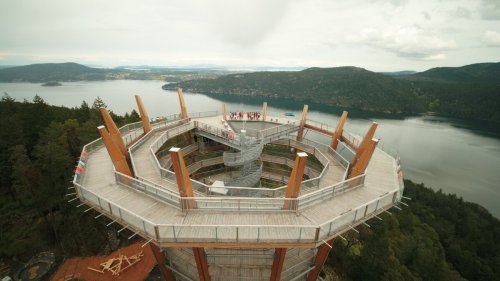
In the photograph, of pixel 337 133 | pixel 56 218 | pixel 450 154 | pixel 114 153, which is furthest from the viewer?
pixel 450 154

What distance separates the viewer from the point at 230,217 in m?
14.4

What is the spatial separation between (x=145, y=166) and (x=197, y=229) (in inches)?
403

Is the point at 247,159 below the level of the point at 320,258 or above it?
above

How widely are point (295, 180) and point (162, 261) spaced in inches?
501

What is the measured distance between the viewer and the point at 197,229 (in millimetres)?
13062

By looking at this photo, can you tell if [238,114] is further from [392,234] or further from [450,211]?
[450,211]

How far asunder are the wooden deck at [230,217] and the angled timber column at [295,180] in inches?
20.7

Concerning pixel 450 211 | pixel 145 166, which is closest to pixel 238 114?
pixel 145 166

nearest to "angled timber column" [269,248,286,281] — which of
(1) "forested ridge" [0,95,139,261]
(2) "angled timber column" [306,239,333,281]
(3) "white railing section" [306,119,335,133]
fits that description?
(2) "angled timber column" [306,239,333,281]

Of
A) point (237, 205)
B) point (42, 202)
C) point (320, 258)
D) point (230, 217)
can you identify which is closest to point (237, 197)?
point (237, 205)

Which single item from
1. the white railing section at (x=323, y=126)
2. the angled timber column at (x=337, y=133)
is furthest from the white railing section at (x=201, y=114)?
the angled timber column at (x=337, y=133)

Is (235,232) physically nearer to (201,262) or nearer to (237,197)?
(237,197)

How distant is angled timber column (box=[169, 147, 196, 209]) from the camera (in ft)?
43.8

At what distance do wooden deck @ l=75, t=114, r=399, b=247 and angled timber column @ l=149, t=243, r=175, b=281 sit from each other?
4.50 meters
